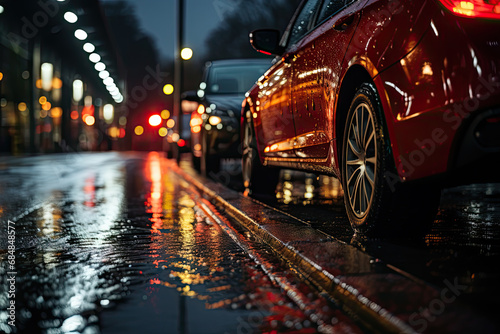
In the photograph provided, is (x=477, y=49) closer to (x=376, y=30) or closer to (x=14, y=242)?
(x=376, y=30)

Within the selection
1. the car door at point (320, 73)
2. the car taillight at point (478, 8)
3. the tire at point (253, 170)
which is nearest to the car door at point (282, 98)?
the car door at point (320, 73)

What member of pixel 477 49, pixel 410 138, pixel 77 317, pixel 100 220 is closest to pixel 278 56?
pixel 100 220

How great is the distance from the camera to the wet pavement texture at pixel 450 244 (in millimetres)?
3535

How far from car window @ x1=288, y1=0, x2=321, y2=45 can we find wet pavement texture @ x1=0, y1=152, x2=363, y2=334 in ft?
6.00

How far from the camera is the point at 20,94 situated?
1355 inches

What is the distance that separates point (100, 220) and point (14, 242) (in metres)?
1.51

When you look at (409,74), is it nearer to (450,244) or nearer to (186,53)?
(450,244)

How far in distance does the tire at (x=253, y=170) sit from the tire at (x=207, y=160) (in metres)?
3.36

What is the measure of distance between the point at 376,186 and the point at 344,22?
114 cm

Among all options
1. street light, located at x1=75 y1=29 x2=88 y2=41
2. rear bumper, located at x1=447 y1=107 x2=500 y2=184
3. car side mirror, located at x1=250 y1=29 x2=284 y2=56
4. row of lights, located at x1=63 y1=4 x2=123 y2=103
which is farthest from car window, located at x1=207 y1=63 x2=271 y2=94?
street light, located at x1=75 y1=29 x2=88 y2=41

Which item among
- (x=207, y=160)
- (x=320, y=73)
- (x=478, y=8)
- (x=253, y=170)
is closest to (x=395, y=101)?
(x=478, y=8)

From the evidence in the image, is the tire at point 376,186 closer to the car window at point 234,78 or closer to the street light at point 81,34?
the car window at point 234,78

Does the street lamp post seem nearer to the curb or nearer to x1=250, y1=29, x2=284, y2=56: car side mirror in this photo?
x1=250, y1=29, x2=284, y2=56: car side mirror

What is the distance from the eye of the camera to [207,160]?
13.3 metres
